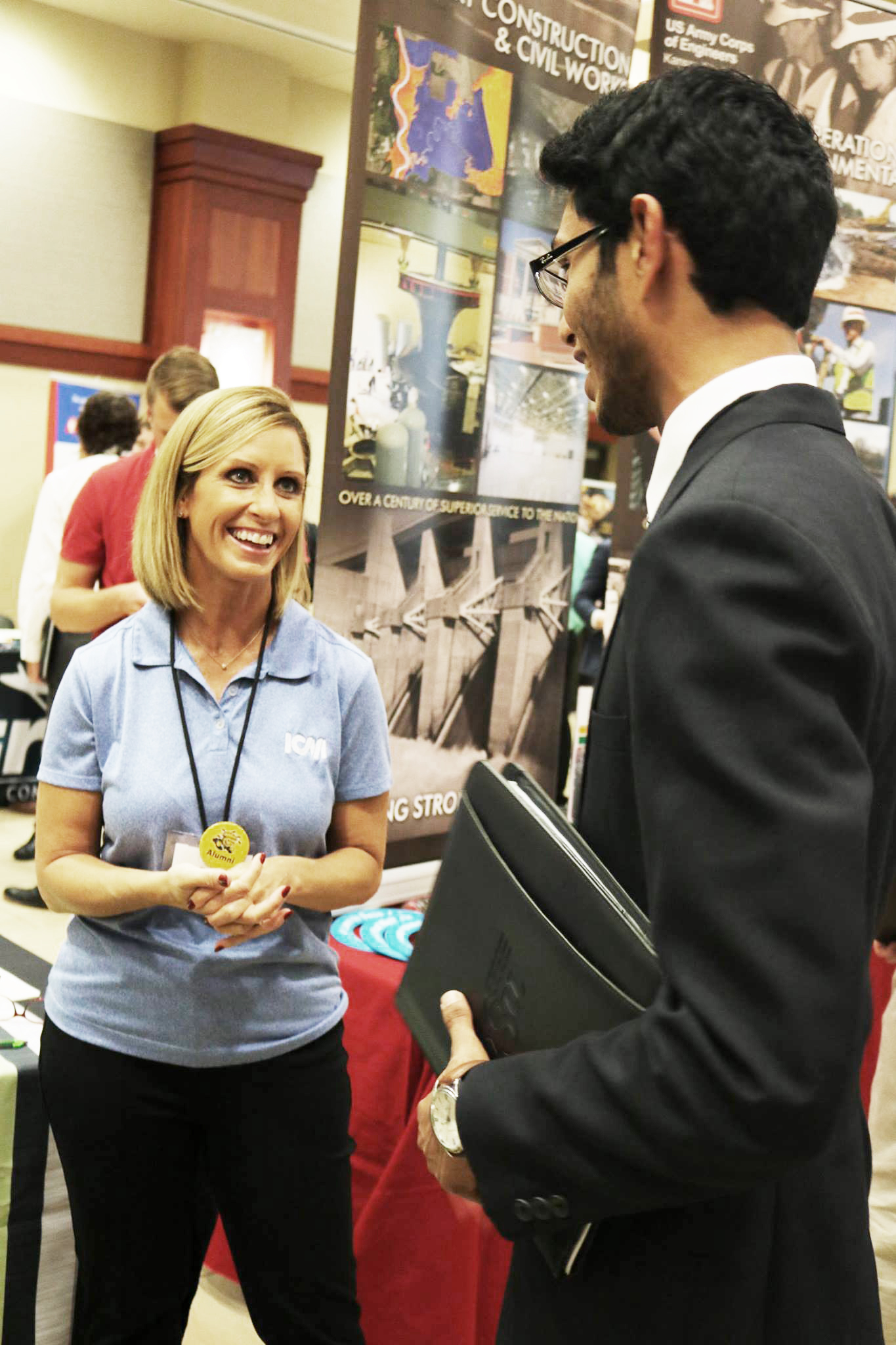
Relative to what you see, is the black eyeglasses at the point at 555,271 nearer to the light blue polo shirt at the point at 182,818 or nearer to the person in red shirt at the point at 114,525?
A: the light blue polo shirt at the point at 182,818

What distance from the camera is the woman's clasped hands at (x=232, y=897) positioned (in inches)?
64.2

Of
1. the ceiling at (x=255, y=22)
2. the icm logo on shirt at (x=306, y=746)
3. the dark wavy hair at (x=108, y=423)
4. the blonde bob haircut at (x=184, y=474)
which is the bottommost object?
the icm logo on shirt at (x=306, y=746)

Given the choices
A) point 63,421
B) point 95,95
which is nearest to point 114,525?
point 63,421

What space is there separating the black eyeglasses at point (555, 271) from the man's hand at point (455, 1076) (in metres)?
0.55

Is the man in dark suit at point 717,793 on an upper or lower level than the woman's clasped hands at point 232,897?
upper

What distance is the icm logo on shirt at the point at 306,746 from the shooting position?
1.78 m

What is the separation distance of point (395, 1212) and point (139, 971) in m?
0.93

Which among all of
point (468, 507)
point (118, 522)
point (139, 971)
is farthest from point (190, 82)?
point (139, 971)

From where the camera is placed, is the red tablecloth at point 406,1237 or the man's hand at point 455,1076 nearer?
the man's hand at point 455,1076

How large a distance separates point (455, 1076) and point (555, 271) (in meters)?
0.63

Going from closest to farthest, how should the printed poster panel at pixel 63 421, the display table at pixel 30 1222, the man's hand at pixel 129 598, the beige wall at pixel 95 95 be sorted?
1. the display table at pixel 30 1222
2. the man's hand at pixel 129 598
3. the beige wall at pixel 95 95
4. the printed poster panel at pixel 63 421

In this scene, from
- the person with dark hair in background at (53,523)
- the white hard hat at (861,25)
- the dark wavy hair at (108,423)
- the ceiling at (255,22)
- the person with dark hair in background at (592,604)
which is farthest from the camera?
the ceiling at (255,22)

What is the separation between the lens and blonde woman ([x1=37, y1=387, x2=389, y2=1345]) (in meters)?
1.70

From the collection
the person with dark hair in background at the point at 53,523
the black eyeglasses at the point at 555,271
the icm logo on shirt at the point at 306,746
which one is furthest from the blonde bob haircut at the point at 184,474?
the person with dark hair in background at the point at 53,523
